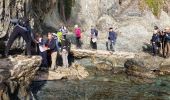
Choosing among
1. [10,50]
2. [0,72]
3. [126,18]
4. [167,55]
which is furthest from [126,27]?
[0,72]

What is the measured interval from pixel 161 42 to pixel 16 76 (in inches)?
Result: 558

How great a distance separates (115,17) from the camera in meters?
37.3

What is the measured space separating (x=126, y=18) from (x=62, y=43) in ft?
42.5

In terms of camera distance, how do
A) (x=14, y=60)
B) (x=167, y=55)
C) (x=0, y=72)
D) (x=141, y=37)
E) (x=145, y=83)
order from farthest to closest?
(x=141, y=37) < (x=167, y=55) < (x=145, y=83) < (x=14, y=60) < (x=0, y=72)

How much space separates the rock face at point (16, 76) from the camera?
16.9 m

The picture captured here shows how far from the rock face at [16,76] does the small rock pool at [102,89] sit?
140 centimetres

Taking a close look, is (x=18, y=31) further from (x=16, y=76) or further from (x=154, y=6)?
(x=154, y=6)

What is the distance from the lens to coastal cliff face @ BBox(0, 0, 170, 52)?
3294 centimetres

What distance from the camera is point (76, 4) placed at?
122 ft

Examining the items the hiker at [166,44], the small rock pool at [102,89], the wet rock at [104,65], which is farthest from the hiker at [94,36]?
the small rock pool at [102,89]

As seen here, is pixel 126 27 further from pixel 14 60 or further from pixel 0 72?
pixel 0 72

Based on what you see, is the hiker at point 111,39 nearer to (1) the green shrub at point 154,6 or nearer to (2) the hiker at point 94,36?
(2) the hiker at point 94,36

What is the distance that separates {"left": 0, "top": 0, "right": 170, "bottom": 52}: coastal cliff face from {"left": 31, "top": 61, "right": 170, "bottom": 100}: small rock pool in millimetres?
7292

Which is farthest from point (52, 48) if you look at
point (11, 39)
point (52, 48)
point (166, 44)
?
point (166, 44)
